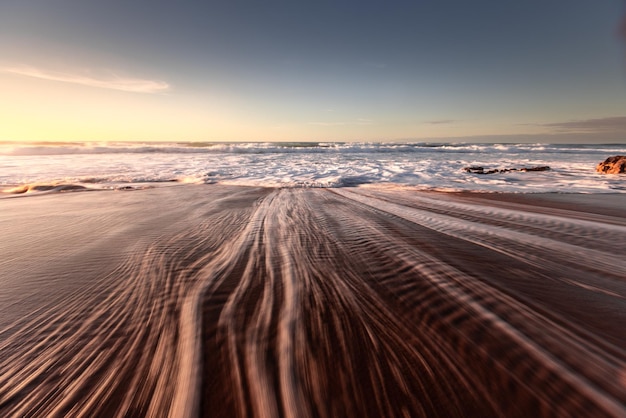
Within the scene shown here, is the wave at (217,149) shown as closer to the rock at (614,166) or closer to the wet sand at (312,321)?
the rock at (614,166)

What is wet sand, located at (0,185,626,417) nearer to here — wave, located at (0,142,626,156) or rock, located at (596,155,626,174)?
rock, located at (596,155,626,174)

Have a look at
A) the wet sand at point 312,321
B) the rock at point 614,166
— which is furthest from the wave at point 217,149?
the wet sand at point 312,321

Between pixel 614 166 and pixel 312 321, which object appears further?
pixel 614 166

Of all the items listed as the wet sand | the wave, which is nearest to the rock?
the wet sand

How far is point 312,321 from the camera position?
66.1 inches

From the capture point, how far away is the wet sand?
1169 millimetres

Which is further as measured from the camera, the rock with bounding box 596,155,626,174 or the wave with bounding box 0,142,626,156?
the wave with bounding box 0,142,626,156

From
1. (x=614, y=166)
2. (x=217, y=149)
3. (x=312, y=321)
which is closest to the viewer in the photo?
(x=312, y=321)

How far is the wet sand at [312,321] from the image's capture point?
117 cm

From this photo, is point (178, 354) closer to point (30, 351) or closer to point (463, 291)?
point (30, 351)

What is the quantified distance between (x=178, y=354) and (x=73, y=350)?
1.97ft

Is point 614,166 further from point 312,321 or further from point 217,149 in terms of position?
point 217,149

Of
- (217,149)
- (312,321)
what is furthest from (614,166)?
(217,149)

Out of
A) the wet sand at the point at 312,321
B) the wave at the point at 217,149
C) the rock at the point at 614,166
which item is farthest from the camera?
the wave at the point at 217,149
